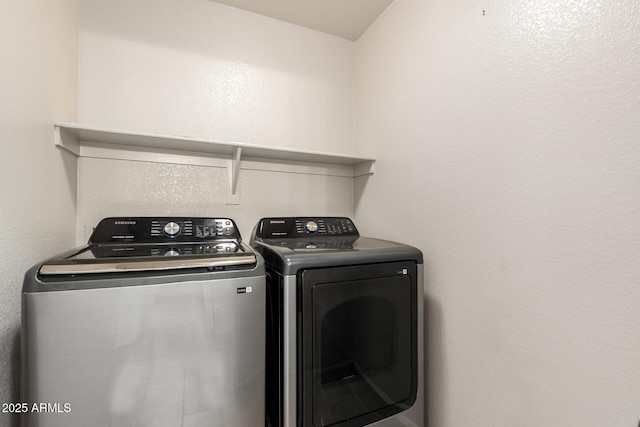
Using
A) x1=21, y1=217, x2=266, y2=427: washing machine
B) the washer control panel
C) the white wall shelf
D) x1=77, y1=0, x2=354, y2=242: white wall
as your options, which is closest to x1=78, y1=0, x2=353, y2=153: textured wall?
x1=77, y1=0, x2=354, y2=242: white wall

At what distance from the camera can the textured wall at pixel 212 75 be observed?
4.58ft

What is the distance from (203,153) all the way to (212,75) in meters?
0.47

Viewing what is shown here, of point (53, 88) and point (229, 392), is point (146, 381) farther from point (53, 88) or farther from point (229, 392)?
point (53, 88)

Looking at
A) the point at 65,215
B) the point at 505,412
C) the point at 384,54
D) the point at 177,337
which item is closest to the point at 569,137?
the point at 505,412

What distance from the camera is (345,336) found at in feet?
3.41

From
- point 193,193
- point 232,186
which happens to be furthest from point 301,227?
point 193,193

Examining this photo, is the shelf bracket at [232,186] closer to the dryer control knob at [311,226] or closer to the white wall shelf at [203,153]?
the white wall shelf at [203,153]

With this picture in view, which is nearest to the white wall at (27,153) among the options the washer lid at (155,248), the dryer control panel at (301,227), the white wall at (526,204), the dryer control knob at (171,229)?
the washer lid at (155,248)

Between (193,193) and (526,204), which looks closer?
(526,204)

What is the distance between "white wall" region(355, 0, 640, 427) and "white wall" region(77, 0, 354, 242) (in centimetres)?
63

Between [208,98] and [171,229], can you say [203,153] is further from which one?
[171,229]

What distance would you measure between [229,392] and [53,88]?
4.41 ft

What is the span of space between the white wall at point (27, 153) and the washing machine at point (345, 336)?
30.6 inches

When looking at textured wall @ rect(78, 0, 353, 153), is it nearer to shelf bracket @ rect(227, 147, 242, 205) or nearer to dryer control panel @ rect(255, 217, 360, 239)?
shelf bracket @ rect(227, 147, 242, 205)
